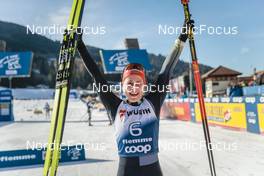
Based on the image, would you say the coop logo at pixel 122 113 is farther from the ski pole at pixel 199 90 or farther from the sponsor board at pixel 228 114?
the sponsor board at pixel 228 114

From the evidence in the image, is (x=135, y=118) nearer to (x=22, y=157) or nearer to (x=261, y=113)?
(x=22, y=157)

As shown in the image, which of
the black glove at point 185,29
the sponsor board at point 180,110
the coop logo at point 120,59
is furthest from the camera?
the coop logo at point 120,59

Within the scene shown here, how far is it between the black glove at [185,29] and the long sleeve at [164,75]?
63 mm

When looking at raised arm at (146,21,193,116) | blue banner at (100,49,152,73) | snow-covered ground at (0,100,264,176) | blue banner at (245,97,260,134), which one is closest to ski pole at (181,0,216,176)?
raised arm at (146,21,193,116)

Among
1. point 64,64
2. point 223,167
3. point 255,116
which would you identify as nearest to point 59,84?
point 64,64

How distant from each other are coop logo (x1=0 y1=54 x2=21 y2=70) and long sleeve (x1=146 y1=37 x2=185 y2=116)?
27.0m

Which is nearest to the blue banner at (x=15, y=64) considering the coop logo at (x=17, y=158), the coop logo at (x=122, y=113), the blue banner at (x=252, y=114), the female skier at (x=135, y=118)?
the blue banner at (x=252, y=114)

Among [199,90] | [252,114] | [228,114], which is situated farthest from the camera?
[228,114]

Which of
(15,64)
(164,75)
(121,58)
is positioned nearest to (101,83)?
(164,75)

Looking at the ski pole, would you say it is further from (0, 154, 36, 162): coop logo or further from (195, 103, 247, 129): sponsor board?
(195, 103, 247, 129): sponsor board

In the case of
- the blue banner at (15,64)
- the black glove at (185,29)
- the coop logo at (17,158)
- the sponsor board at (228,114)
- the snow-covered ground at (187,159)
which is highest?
the blue banner at (15,64)

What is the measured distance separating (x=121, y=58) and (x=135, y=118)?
25.2m

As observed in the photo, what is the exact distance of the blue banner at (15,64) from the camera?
28.8 metres

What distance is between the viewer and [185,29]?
4.05 m
